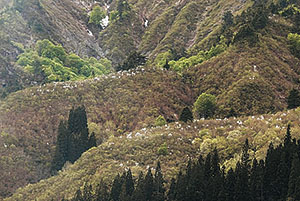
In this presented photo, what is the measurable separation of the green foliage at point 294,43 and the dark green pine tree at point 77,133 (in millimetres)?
47070

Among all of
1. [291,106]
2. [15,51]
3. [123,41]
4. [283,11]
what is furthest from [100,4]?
[291,106]

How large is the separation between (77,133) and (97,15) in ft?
365

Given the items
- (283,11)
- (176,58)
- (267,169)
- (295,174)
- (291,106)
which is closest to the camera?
(295,174)

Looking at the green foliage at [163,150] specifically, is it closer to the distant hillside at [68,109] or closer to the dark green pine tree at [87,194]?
the dark green pine tree at [87,194]

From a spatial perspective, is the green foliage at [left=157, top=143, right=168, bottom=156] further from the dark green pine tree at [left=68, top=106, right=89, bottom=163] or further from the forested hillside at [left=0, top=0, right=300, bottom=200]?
the dark green pine tree at [left=68, top=106, right=89, bottom=163]

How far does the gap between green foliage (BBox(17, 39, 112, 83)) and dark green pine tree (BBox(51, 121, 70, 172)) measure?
42365 mm

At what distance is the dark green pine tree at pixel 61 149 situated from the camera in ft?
250

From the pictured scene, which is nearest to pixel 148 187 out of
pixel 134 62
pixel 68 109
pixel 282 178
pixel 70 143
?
pixel 282 178

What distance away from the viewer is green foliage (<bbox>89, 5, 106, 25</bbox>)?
182 m

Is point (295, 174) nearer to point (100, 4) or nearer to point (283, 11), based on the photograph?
point (283, 11)

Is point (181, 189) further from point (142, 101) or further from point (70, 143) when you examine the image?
point (142, 101)

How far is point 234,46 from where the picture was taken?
100750mm

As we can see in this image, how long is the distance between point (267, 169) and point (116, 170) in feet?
76.2

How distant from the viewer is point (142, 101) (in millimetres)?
92500
